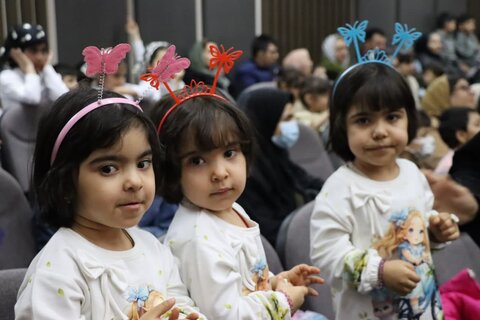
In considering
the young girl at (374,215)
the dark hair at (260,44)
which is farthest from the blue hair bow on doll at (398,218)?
the dark hair at (260,44)

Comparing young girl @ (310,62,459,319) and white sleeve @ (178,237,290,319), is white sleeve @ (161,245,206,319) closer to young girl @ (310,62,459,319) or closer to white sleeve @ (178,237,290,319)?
white sleeve @ (178,237,290,319)

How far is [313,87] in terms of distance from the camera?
5309mm

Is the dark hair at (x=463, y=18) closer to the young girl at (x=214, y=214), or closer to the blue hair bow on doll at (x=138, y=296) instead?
the young girl at (x=214, y=214)

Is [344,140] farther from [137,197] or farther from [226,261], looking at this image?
[137,197]

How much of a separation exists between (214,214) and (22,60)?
3.08m

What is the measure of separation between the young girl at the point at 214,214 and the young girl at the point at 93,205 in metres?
0.13

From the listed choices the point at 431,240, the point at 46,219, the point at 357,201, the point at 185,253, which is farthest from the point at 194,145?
the point at 431,240

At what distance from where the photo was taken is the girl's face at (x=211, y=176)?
5.14 ft

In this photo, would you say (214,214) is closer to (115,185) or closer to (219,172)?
(219,172)

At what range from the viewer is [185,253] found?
152 centimetres

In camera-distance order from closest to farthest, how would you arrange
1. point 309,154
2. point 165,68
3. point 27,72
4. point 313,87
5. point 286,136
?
point 165,68 < point 286,136 < point 309,154 < point 27,72 < point 313,87

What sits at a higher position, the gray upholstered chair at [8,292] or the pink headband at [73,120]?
the pink headband at [73,120]

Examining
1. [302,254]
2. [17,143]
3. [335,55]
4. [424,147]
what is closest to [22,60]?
[17,143]

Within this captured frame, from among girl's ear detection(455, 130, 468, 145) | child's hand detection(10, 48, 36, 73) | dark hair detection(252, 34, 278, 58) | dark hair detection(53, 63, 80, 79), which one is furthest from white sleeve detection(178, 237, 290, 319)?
dark hair detection(252, 34, 278, 58)
